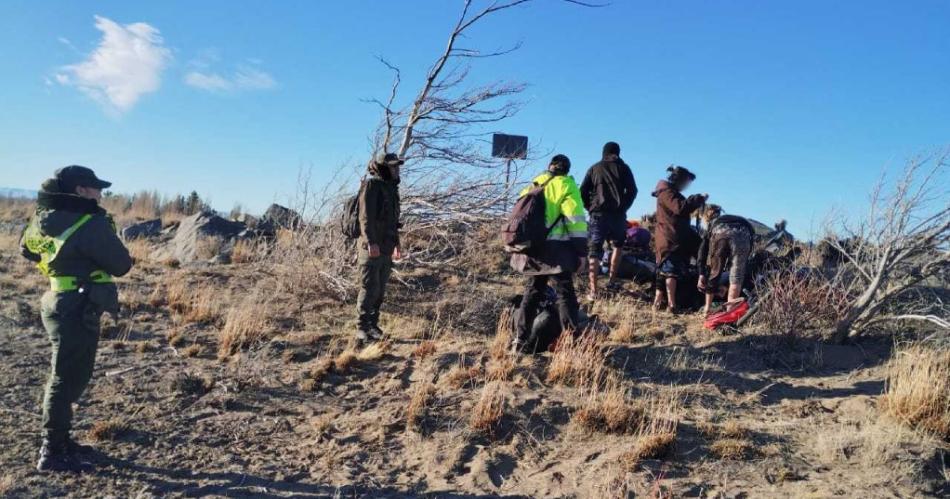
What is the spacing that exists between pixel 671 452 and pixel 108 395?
4666mm

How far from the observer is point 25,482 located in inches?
139

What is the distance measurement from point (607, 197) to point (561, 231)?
1.64 m

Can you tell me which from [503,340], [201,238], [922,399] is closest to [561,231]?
[503,340]

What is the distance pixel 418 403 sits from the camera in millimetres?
4500

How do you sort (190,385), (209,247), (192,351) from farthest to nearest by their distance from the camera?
1. (209,247)
2. (192,351)
3. (190,385)

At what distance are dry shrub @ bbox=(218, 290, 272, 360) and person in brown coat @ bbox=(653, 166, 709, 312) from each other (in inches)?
183

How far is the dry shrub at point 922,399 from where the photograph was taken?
3.95 metres

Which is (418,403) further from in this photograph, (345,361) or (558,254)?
(558,254)

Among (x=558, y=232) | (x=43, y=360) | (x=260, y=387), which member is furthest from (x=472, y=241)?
(x=43, y=360)

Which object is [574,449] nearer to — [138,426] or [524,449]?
[524,449]

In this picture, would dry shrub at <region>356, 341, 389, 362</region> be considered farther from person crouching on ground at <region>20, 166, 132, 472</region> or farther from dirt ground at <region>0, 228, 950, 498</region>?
person crouching on ground at <region>20, 166, 132, 472</region>

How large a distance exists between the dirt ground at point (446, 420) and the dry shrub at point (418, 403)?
0.07 feet

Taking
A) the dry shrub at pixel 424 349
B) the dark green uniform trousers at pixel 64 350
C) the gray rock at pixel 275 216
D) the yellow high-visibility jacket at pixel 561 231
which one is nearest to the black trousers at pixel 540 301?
the yellow high-visibility jacket at pixel 561 231

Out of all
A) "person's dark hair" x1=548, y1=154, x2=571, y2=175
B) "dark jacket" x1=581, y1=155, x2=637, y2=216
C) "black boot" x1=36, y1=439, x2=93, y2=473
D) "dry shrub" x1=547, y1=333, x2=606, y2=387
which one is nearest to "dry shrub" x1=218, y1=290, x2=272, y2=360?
"black boot" x1=36, y1=439, x2=93, y2=473
